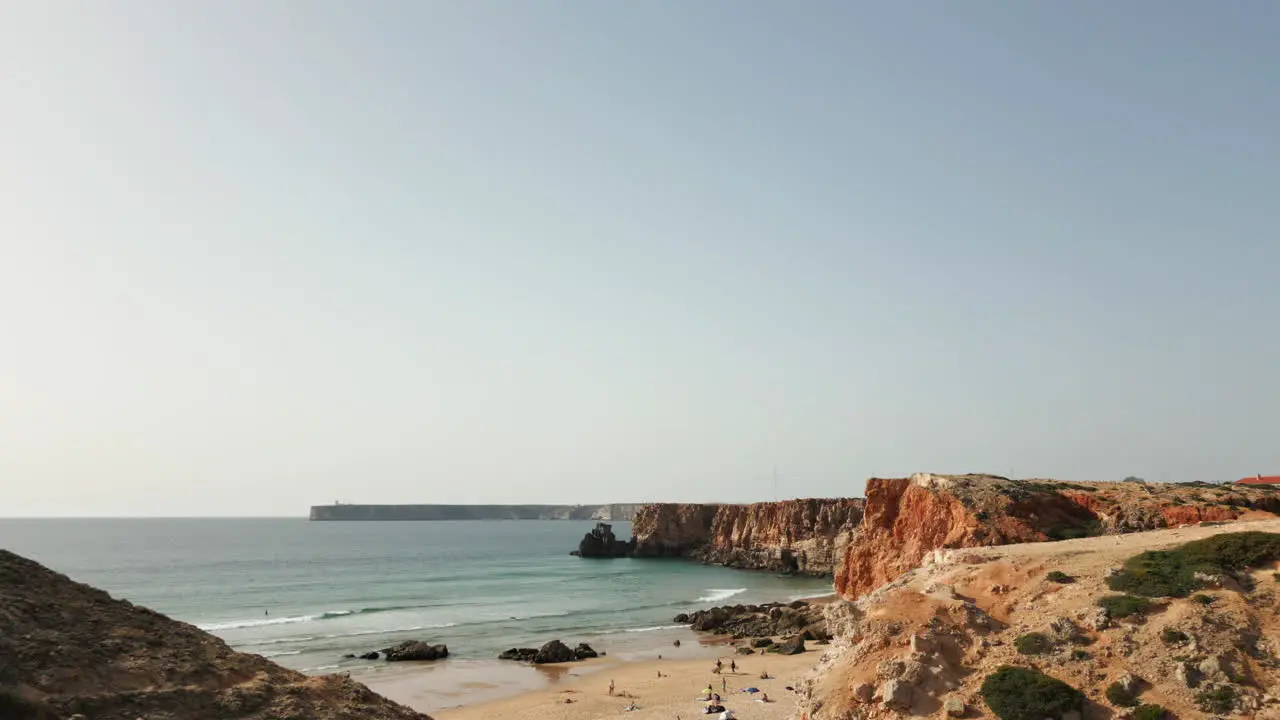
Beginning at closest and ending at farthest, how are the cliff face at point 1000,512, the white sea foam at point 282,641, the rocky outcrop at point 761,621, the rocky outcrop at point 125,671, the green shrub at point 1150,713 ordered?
the rocky outcrop at point 125,671, the green shrub at point 1150,713, the cliff face at point 1000,512, the rocky outcrop at point 761,621, the white sea foam at point 282,641

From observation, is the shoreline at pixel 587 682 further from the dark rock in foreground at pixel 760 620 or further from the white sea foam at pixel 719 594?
the white sea foam at pixel 719 594

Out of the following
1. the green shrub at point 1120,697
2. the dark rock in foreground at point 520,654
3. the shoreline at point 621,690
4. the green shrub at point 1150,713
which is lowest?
the dark rock in foreground at point 520,654

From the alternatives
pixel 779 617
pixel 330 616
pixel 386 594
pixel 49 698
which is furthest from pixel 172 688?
pixel 386 594

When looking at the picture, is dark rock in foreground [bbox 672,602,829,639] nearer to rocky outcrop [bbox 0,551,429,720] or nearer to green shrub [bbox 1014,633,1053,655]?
green shrub [bbox 1014,633,1053,655]

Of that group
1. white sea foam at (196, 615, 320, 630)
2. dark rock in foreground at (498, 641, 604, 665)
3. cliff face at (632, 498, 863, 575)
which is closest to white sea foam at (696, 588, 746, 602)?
cliff face at (632, 498, 863, 575)

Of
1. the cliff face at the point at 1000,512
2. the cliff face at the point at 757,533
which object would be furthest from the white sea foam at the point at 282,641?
the cliff face at the point at 757,533

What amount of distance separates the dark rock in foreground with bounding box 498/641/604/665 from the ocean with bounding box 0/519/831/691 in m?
1.91

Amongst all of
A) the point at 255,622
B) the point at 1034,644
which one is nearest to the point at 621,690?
the point at 1034,644

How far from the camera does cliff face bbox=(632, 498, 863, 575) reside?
359ft

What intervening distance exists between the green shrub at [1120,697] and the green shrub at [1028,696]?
68 cm

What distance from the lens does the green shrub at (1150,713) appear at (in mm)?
18984

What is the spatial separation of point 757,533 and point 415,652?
7922 centimetres

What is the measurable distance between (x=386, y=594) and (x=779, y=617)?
4972cm

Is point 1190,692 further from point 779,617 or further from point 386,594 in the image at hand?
point 386,594
